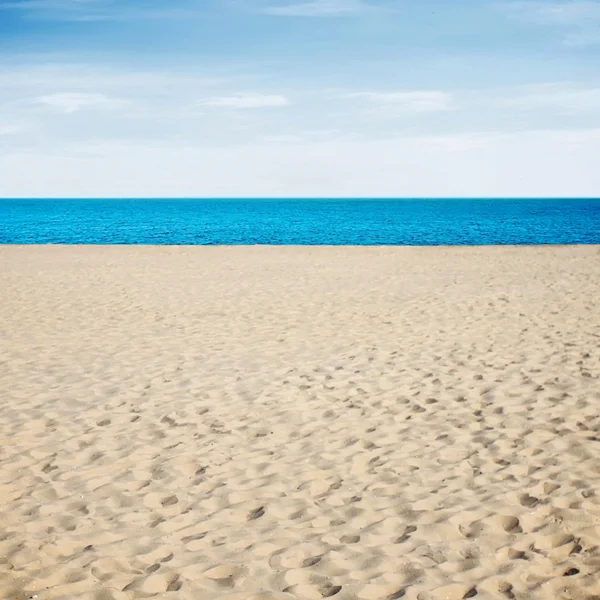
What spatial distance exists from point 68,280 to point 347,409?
14.2 meters

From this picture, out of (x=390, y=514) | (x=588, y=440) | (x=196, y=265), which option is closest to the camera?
(x=390, y=514)

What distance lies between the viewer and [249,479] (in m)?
5.38

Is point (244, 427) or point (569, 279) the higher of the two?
point (569, 279)

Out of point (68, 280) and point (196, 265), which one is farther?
point (196, 265)

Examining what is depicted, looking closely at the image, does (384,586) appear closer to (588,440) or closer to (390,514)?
(390,514)

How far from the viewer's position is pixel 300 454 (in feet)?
19.3

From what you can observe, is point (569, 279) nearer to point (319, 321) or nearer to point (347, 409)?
point (319, 321)

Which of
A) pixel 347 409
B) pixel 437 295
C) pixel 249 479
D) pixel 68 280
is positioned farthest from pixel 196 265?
pixel 249 479

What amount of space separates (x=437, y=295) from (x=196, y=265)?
36.1 feet

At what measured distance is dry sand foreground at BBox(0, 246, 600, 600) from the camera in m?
4.04

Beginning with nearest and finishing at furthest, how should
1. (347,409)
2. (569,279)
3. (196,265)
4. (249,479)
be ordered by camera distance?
(249,479)
(347,409)
(569,279)
(196,265)

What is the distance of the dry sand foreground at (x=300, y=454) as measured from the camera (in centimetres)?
404

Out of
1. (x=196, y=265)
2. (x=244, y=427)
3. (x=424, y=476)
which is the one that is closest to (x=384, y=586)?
(x=424, y=476)

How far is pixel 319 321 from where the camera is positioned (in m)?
12.3
